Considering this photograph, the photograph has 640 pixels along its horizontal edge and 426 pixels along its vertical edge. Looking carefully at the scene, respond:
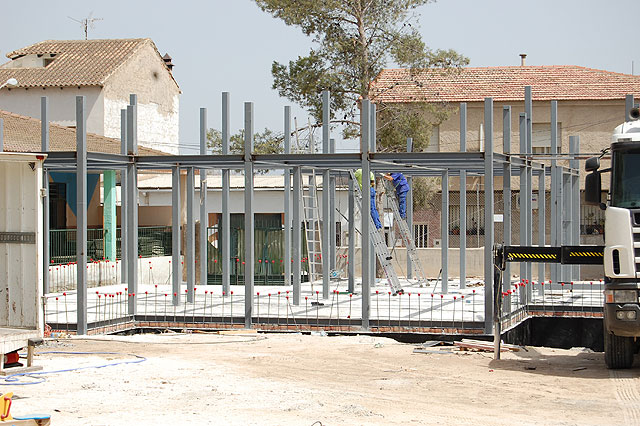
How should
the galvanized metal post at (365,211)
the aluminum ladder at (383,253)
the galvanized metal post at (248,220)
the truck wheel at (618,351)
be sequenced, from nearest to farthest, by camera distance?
the truck wheel at (618,351) < the galvanized metal post at (365,211) < the galvanized metal post at (248,220) < the aluminum ladder at (383,253)

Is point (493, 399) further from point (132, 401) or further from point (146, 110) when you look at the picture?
point (146, 110)

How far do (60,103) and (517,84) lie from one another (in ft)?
65.8

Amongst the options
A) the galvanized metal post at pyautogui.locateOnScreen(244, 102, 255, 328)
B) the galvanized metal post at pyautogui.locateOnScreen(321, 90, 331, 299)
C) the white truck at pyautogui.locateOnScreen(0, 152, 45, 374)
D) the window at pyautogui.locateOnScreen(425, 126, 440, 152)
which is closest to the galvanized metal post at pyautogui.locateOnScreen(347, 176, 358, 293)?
the galvanized metal post at pyautogui.locateOnScreen(321, 90, 331, 299)

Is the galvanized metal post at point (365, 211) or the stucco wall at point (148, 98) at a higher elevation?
the stucco wall at point (148, 98)

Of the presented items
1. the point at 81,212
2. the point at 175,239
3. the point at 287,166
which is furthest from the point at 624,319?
the point at 175,239

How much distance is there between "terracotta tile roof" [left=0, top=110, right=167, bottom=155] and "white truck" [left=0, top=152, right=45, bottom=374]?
35.1 feet

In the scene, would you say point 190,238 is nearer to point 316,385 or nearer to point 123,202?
point 123,202

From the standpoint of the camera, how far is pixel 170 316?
53.1 ft

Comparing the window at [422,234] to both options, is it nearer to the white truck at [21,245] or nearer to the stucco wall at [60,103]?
the stucco wall at [60,103]

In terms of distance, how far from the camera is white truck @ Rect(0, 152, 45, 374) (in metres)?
11.4

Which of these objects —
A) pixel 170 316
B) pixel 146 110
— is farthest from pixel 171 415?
pixel 146 110

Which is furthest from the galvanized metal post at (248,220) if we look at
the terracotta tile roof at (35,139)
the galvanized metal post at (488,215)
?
the terracotta tile roof at (35,139)

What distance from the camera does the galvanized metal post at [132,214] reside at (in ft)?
53.0

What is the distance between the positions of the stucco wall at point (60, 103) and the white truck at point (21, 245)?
28044 millimetres
